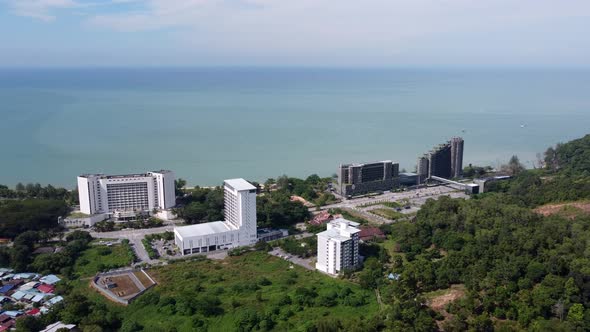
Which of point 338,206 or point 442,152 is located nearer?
point 338,206

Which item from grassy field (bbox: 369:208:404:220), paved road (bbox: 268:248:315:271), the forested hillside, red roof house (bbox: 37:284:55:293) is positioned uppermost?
the forested hillside

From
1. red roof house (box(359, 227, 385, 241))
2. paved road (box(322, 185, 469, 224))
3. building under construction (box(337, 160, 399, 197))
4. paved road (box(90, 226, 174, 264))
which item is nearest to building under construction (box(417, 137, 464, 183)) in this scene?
paved road (box(322, 185, 469, 224))

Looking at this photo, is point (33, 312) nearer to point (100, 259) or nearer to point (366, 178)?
point (100, 259)

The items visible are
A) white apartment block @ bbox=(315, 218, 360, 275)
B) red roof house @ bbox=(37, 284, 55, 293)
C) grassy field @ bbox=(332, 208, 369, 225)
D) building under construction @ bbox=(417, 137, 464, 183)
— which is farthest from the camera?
building under construction @ bbox=(417, 137, 464, 183)

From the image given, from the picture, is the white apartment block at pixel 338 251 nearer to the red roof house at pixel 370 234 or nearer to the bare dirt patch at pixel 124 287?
the red roof house at pixel 370 234

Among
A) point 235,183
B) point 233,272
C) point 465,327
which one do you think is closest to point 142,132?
point 235,183

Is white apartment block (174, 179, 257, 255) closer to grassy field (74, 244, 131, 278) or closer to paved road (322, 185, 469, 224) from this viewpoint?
grassy field (74, 244, 131, 278)

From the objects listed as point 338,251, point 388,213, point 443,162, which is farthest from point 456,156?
point 338,251

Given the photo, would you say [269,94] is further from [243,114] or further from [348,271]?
[348,271]
